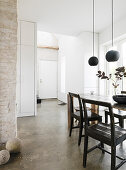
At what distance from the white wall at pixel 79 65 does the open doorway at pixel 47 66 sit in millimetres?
995

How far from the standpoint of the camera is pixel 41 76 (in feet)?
23.5

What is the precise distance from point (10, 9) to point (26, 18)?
5.47 feet

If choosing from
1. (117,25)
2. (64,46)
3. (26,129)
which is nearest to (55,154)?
(26,129)

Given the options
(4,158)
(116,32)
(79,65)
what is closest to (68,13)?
(116,32)

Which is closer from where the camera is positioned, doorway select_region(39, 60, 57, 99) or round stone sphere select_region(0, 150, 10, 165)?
round stone sphere select_region(0, 150, 10, 165)

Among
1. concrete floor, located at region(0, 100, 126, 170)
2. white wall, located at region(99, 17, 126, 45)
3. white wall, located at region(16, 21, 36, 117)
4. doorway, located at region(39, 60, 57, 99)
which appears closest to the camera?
concrete floor, located at region(0, 100, 126, 170)

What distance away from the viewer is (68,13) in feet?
11.5

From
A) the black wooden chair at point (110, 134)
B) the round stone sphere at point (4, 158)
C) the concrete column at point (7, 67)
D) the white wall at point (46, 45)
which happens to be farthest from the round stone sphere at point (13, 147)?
the white wall at point (46, 45)

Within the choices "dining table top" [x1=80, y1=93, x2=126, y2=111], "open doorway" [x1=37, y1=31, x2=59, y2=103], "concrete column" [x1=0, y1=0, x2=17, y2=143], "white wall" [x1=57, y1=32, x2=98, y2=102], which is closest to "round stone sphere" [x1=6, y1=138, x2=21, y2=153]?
"concrete column" [x1=0, y1=0, x2=17, y2=143]

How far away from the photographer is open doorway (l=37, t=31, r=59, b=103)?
7.05 m

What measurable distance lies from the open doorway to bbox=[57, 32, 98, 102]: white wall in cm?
100

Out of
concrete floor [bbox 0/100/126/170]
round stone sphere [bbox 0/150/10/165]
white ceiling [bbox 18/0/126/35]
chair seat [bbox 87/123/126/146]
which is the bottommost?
concrete floor [bbox 0/100/126/170]

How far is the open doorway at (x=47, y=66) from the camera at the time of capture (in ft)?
23.1

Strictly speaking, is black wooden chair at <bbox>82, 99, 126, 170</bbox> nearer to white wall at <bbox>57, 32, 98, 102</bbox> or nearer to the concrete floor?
the concrete floor
